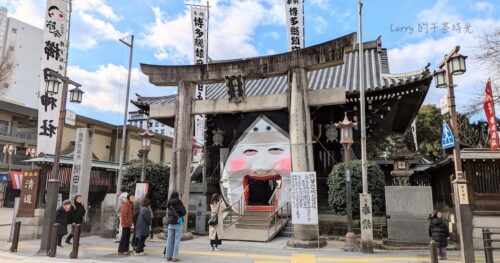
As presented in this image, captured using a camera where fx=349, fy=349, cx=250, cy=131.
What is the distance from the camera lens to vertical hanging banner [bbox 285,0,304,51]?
17172mm

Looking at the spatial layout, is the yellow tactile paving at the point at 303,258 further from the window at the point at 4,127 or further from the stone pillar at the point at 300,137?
the window at the point at 4,127

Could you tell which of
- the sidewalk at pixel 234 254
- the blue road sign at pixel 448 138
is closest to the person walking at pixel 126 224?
the sidewalk at pixel 234 254

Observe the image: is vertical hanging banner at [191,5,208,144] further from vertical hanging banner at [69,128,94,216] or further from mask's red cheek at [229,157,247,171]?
vertical hanging banner at [69,128,94,216]

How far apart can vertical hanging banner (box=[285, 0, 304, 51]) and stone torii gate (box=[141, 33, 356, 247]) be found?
441cm

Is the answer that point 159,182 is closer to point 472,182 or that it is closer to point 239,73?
point 239,73

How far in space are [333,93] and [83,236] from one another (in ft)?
38.5

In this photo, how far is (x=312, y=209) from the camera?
11641 mm

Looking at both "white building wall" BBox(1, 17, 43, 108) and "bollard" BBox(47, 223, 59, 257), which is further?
"white building wall" BBox(1, 17, 43, 108)

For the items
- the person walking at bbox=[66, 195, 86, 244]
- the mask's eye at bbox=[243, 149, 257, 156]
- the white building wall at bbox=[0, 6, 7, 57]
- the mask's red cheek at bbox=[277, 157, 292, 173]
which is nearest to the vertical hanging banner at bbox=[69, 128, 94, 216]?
the person walking at bbox=[66, 195, 86, 244]

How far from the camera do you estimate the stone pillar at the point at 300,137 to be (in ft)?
38.4

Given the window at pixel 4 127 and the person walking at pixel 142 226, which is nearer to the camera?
the person walking at pixel 142 226

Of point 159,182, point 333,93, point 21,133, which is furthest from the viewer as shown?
point 21,133

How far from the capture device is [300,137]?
1216 centimetres

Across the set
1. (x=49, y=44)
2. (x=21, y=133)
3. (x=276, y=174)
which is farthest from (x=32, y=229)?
(x=21, y=133)
